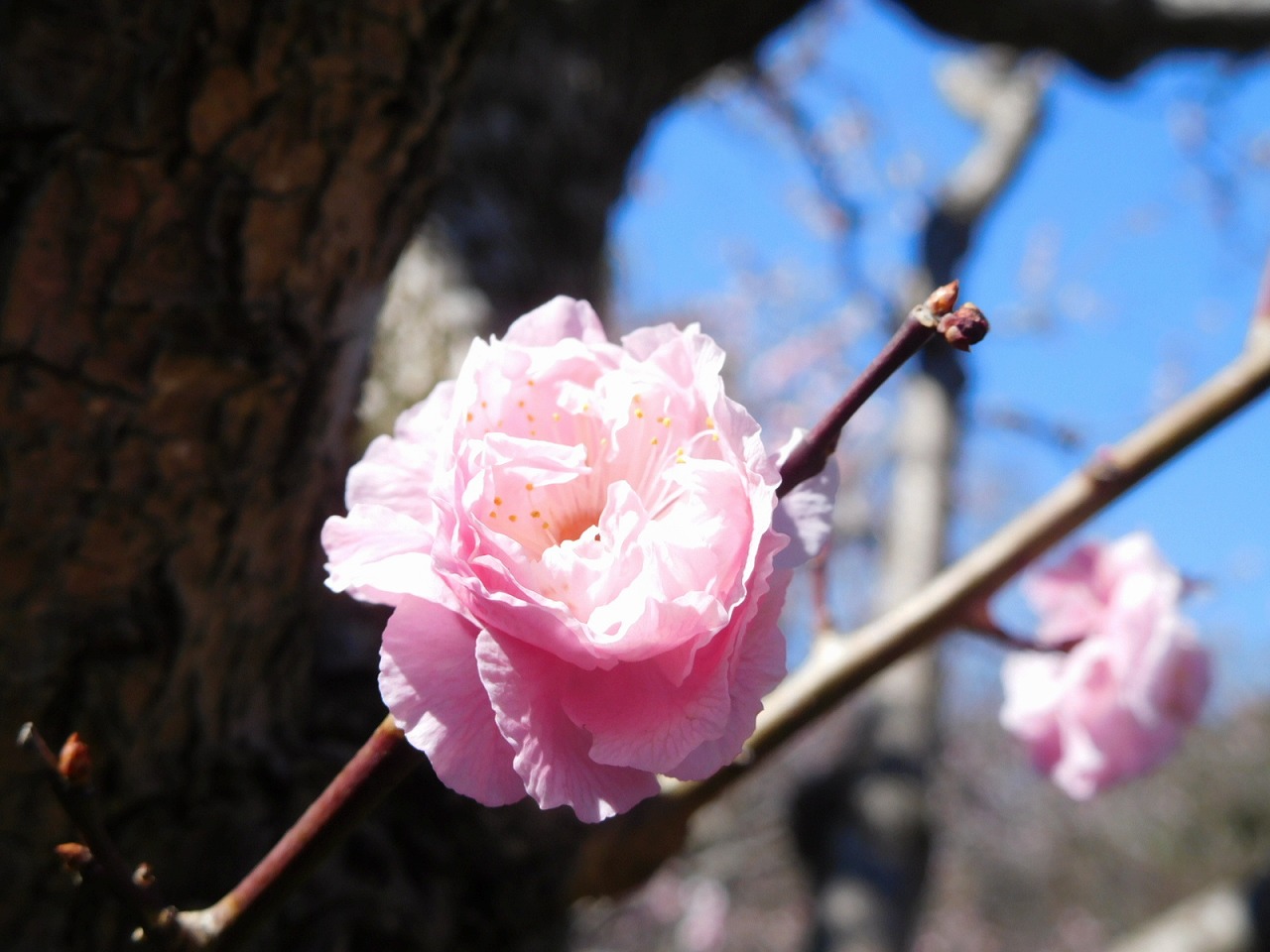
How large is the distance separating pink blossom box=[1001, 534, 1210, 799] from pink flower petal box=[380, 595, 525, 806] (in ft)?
2.09

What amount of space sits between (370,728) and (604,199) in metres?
1.02

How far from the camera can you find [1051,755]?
0.86m

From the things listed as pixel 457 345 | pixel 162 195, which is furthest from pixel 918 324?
pixel 457 345

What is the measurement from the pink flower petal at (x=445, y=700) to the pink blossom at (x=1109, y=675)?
2.09ft

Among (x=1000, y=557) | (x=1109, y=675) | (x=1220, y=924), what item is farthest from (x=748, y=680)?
(x=1220, y=924)

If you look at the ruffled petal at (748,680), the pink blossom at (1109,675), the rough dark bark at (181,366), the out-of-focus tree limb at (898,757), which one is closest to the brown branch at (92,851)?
the ruffled petal at (748,680)

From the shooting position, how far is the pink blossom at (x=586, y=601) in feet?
1.08

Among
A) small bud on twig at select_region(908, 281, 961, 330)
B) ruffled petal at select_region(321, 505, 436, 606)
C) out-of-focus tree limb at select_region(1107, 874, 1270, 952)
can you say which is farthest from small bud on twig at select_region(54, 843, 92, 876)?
out-of-focus tree limb at select_region(1107, 874, 1270, 952)

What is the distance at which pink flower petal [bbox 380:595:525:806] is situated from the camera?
335mm

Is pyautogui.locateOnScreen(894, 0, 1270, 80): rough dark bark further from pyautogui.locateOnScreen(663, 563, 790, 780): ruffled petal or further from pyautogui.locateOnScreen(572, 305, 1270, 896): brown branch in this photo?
pyautogui.locateOnScreen(663, 563, 790, 780): ruffled petal

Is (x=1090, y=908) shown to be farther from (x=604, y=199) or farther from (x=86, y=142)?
(x=86, y=142)

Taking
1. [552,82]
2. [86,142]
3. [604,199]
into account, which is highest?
[86,142]

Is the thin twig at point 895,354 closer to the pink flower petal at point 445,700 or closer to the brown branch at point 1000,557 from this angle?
the pink flower petal at point 445,700

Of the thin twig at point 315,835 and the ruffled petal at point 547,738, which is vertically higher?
the ruffled petal at point 547,738
